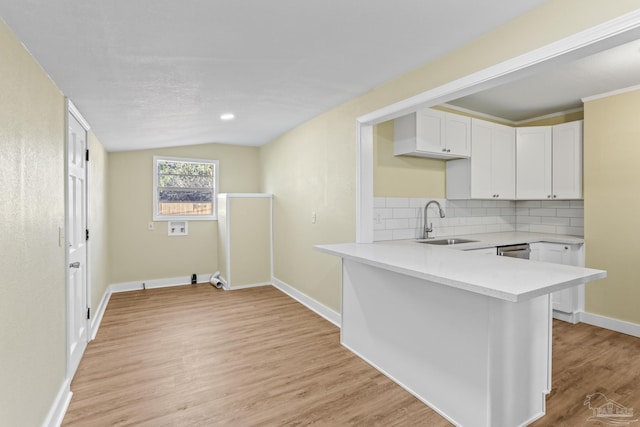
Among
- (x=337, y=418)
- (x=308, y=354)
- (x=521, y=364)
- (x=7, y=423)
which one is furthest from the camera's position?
(x=308, y=354)

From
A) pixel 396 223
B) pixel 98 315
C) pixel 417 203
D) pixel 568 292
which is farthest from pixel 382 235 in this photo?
pixel 98 315

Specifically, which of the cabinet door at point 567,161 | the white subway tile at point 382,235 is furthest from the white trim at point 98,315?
the cabinet door at point 567,161

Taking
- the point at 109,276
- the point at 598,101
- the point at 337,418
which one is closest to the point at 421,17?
the point at 337,418

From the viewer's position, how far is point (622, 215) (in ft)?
10.8

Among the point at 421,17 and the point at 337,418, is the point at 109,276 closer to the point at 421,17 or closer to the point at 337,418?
the point at 337,418

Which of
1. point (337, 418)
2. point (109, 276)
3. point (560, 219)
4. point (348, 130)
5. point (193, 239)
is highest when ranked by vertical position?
point (348, 130)

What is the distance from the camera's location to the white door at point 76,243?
2.39 metres

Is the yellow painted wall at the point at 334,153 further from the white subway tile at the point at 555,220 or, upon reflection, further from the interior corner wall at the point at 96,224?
the white subway tile at the point at 555,220

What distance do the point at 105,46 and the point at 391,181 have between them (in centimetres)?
261

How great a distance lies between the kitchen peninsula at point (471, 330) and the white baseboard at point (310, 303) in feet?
3.58

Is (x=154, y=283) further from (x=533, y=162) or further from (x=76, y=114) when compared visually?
(x=533, y=162)

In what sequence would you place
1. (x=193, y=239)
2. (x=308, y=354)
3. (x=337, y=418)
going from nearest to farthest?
(x=337, y=418), (x=308, y=354), (x=193, y=239)

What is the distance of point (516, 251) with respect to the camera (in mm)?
3520

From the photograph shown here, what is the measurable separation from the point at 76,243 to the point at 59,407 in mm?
1235
